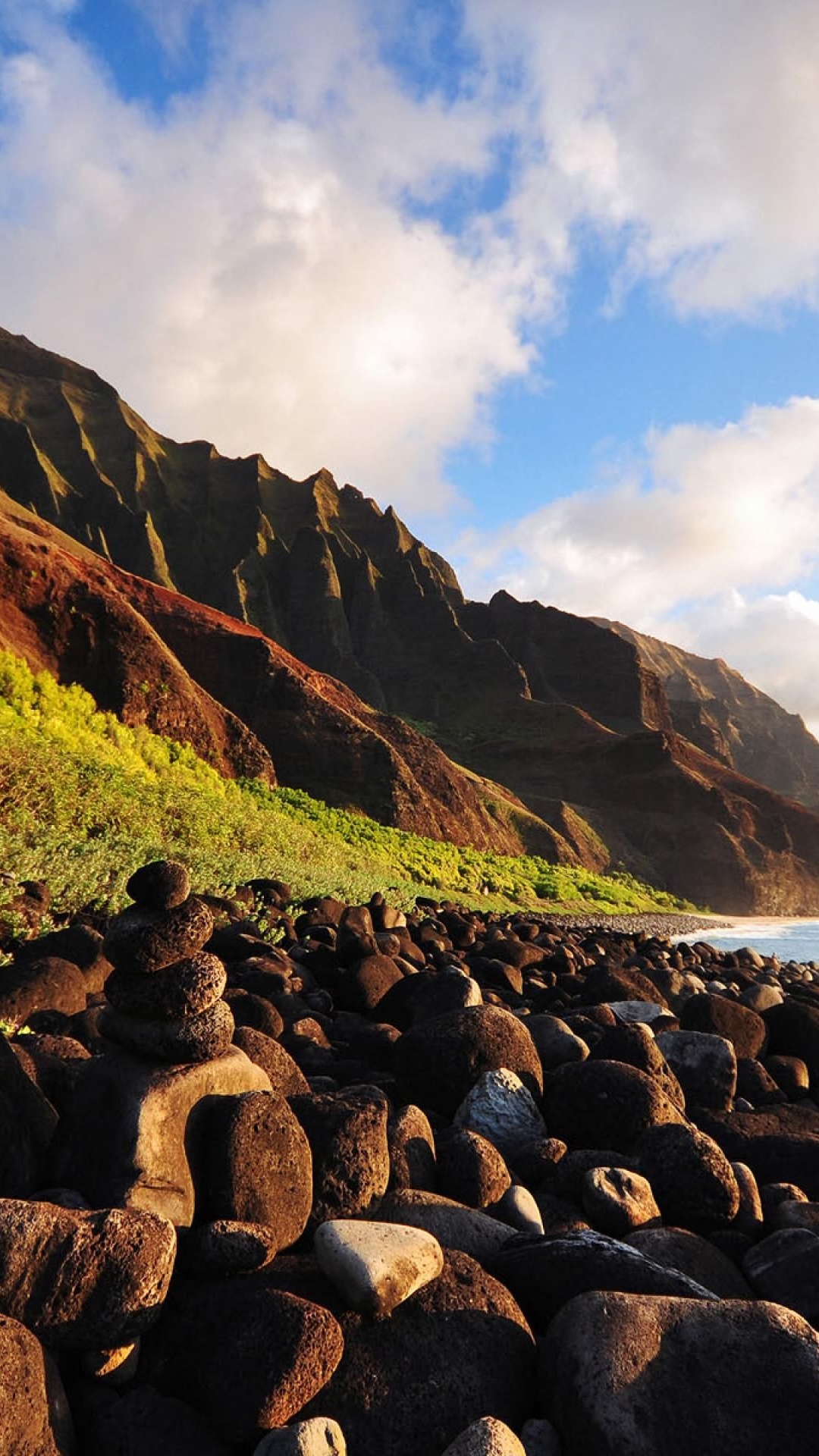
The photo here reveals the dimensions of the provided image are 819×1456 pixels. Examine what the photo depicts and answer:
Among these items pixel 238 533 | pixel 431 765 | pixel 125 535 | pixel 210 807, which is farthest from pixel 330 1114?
pixel 238 533

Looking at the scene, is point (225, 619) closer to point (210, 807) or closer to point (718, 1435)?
point (210, 807)

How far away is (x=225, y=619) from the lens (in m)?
44.8

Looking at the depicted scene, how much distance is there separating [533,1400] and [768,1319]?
2.48 feet

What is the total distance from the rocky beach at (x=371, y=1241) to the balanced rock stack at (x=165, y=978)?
1 cm

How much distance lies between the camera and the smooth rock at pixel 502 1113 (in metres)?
4.32

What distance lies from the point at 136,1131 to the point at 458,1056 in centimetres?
225

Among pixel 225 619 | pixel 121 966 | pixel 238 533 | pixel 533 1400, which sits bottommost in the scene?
pixel 533 1400

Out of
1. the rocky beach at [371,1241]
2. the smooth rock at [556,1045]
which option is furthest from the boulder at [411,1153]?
the smooth rock at [556,1045]

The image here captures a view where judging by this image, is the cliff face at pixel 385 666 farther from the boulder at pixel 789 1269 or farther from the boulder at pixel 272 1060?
the boulder at pixel 789 1269

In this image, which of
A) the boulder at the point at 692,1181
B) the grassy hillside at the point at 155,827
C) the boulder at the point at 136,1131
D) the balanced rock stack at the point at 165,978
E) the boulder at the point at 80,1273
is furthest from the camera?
the grassy hillside at the point at 155,827

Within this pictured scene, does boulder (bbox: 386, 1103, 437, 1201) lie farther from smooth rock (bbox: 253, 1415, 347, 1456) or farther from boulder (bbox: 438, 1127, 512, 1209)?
smooth rock (bbox: 253, 1415, 347, 1456)

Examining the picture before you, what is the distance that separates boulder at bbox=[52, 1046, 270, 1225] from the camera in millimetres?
2770

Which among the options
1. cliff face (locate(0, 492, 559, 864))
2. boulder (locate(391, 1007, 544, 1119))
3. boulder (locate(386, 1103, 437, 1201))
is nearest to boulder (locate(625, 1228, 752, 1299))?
boulder (locate(386, 1103, 437, 1201))

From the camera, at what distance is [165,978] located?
10.9 ft
